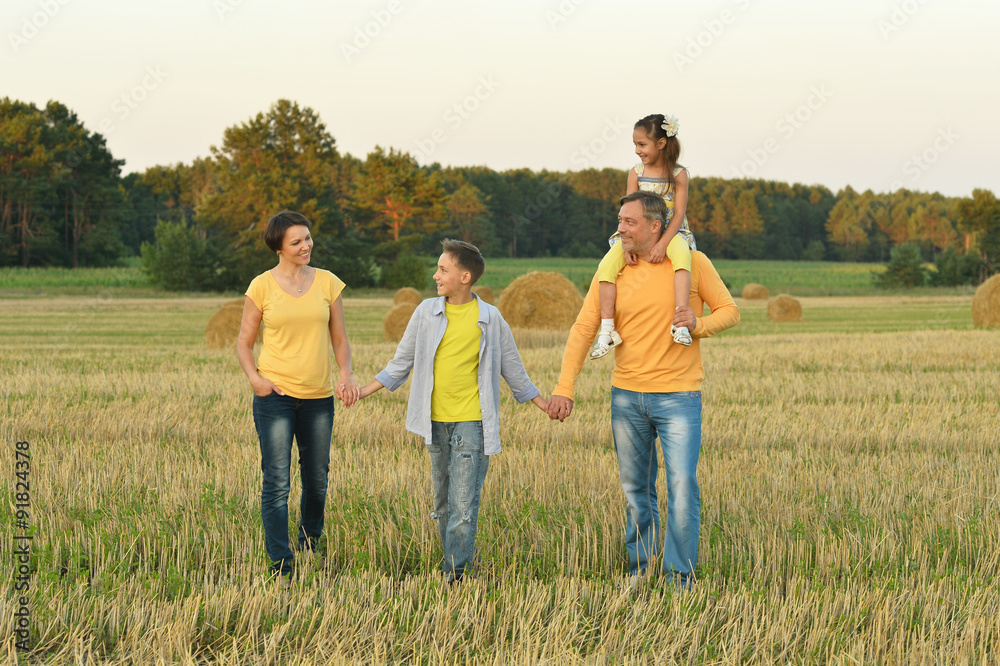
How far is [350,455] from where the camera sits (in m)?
8.26

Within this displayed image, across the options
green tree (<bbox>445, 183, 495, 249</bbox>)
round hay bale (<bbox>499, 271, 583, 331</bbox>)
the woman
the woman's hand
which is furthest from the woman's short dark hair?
green tree (<bbox>445, 183, 495, 249</bbox>)

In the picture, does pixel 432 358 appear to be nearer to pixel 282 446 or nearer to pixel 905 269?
pixel 282 446

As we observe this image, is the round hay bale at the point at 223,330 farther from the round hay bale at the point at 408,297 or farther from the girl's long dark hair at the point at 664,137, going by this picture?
the girl's long dark hair at the point at 664,137

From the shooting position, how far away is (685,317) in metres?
4.73

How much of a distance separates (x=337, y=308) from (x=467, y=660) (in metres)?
2.35

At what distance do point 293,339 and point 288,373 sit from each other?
20 cm

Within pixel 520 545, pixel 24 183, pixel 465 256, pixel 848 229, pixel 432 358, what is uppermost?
pixel 24 183

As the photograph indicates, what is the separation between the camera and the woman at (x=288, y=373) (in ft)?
16.8

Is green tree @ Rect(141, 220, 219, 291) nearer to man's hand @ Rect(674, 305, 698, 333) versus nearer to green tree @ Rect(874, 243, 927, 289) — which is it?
green tree @ Rect(874, 243, 927, 289)

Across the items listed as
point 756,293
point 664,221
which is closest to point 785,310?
point 756,293

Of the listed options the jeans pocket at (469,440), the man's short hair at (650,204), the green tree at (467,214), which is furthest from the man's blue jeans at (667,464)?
the green tree at (467,214)

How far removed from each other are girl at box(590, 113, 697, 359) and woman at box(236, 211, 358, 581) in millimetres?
1572

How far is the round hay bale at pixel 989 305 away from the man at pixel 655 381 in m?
24.3

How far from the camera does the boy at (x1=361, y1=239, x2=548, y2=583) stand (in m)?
4.89
